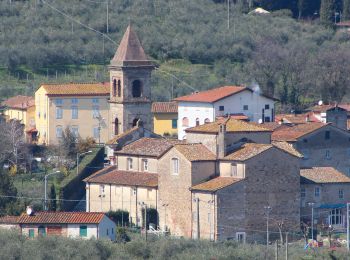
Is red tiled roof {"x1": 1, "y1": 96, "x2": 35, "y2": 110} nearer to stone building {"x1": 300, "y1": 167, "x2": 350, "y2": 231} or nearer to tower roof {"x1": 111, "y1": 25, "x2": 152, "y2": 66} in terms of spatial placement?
tower roof {"x1": 111, "y1": 25, "x2": 152, "y2": 66}

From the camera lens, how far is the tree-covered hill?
118 m

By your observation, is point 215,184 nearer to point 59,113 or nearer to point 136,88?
point 136,88

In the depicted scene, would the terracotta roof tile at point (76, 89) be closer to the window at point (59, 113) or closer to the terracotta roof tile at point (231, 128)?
the window at point (59, 113)

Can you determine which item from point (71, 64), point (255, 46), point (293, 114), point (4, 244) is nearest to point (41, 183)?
point (4, 244)

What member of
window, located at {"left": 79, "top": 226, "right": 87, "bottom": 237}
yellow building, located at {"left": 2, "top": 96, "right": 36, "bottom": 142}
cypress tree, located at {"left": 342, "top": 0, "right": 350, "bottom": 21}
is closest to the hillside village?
window, located at {"left": 79, "top": 226, "right": 87, "bottom": 237}

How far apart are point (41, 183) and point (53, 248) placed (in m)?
15.9

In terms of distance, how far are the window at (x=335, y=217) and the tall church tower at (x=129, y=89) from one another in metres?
13.2

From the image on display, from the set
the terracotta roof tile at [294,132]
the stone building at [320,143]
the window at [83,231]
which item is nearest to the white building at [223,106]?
the terracotta roof tile at [294,132]

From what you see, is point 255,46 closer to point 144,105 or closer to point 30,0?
point 30,0

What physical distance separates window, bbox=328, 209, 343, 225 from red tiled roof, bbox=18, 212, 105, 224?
1024 centimetres

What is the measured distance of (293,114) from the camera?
353ft

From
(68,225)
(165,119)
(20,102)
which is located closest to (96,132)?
(165,119)

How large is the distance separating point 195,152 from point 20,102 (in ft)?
89.2

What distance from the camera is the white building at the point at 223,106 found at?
10056 centimetres
